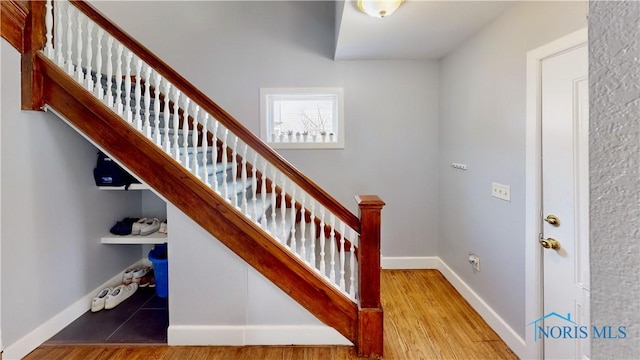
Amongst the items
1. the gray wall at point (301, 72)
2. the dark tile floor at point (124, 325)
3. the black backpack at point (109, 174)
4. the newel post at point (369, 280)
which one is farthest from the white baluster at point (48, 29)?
the newel post at point (369, 280)

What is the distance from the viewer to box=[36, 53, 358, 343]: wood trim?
1.89 m

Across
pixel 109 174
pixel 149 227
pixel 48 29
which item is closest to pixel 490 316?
pixel 149 227

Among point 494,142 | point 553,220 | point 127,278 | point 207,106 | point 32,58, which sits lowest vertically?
point 127,278

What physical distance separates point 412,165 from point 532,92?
151cm

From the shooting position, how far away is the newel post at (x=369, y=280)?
5.99ft

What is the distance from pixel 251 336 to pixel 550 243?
6.34 feet

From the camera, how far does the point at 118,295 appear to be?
245cm

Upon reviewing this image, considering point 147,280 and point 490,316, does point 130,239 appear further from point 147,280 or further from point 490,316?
point 490,316

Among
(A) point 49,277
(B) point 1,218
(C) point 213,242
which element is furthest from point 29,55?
(C) point 213,242

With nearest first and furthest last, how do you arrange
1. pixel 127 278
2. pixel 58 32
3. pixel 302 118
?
pixel 58 32
pixel 127 278
pixel 302 118

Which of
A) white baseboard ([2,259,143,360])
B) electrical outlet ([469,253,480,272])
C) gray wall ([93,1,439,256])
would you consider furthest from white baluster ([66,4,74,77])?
electrical outlet ([469,253,480,272])

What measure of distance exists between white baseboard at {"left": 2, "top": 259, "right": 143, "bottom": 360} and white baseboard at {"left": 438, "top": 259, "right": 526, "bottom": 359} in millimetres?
3148

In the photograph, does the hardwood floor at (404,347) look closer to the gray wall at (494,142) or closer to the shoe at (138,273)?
the gray wall at (494,142)

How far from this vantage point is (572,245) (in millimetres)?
1540
